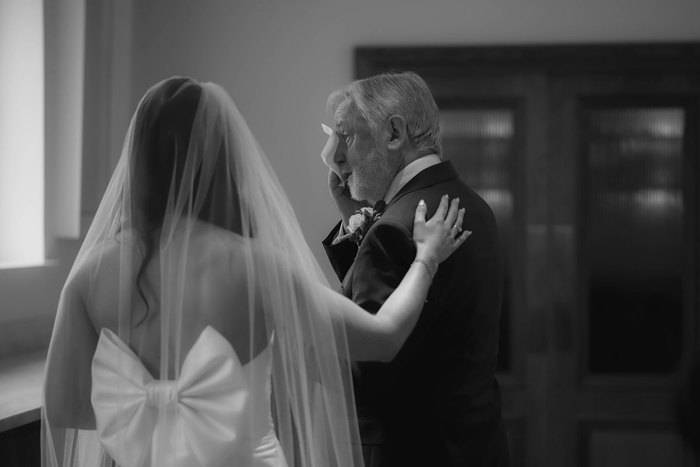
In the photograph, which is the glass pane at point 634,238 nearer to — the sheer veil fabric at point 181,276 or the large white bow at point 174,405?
the sheer veil fabric at point 181,276

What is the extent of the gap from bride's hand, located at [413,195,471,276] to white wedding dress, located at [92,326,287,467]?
1.43 feet

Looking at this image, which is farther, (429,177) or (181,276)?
(429,177)

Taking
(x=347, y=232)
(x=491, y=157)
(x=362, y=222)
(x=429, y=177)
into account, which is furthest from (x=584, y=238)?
(x=429, y=177)

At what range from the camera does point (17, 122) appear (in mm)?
3438

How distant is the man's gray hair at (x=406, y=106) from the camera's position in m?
2.04

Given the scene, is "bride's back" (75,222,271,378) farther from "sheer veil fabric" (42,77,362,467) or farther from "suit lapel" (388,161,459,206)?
"suit lapel" (388,161,459,206)

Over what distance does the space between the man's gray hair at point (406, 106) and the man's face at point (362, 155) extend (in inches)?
1.2

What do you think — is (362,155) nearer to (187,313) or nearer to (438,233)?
(438,233)

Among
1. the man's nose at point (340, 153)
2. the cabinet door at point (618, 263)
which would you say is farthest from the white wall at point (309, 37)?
the man's nose at point (340, 153)

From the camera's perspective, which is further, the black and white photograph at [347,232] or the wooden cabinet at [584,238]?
the wooden cabinet at [584,238]

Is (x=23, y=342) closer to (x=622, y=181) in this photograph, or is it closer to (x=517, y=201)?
(x=517, y=201)

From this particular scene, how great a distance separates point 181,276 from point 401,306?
0.43 metres

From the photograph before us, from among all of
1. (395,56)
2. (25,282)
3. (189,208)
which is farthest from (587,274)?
(189,208)

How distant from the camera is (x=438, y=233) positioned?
5.88ft
